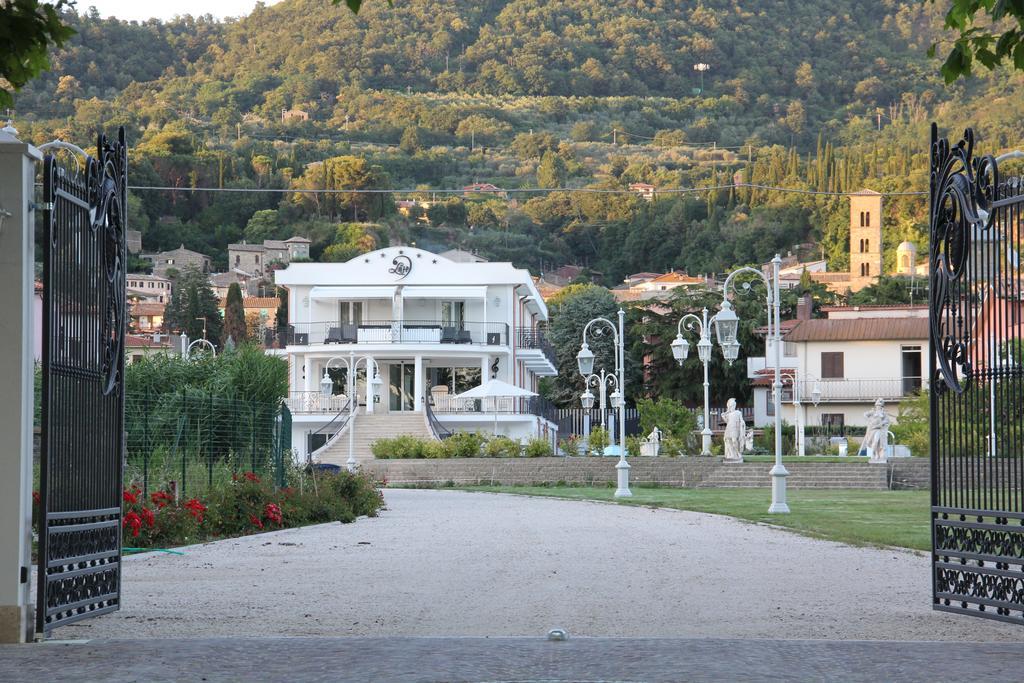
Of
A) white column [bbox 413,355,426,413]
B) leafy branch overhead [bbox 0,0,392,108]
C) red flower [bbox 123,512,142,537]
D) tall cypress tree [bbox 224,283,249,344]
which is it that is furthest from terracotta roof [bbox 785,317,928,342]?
leafy branch overhead [bbox 0,0,392,108]

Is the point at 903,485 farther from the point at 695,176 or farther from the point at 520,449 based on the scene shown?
the point at 695,176

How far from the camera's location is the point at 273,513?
22.8m

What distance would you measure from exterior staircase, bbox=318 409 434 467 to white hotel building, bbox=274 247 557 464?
83.8 inches

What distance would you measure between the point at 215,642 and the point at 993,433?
570 cm

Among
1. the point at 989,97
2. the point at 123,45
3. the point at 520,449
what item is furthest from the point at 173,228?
the point at 520,449

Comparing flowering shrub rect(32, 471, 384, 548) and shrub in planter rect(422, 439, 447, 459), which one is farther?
shrub in planter rect(422, 439, 447, 459)

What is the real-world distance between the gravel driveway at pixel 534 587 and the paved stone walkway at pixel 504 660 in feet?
2.60

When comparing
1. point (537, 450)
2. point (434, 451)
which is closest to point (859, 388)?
point (537, 450)

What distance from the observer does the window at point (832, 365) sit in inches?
3115

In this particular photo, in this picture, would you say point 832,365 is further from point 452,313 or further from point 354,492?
point 354,492

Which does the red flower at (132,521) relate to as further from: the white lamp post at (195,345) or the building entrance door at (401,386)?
the building entrance door at (401,386)

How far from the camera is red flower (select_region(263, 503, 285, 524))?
2280cm

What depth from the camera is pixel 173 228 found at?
154750mm

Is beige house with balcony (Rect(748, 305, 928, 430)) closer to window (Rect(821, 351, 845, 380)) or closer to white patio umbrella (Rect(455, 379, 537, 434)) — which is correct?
window (Rect(821, 351, 845, 380))
